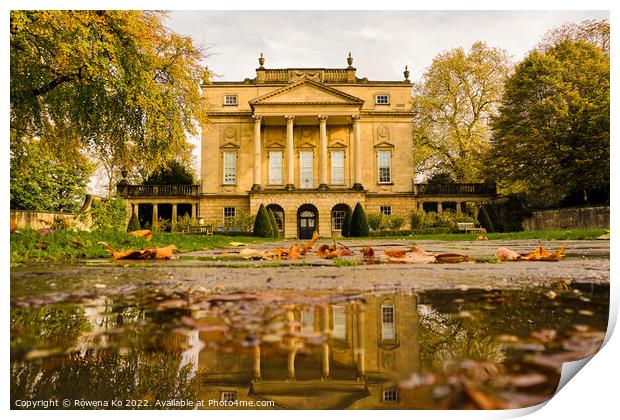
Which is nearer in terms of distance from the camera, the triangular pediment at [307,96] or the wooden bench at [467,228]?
the wooden bench at [467,228]

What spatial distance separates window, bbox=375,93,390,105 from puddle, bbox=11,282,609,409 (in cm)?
2000

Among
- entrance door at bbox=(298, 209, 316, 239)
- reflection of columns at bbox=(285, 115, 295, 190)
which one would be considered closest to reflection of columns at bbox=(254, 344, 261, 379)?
entrance door at bbox=(298, 209, 316, 239)

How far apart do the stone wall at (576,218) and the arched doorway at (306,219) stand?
14.1 m

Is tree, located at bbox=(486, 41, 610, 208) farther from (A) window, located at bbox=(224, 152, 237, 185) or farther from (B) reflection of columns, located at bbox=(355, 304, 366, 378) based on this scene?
(A) window, located at bbox=(224, 152, 237, 185)

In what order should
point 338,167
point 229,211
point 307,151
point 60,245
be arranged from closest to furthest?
point 60,245, point 229,211, point 338,167, point 307,151

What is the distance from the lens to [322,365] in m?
0.94

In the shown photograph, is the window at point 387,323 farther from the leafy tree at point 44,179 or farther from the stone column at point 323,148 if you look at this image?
the stone column at point 323,148

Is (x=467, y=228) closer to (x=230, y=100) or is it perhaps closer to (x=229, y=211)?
(x=229, y=211)

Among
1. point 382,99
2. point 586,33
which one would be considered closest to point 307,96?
point 382,99

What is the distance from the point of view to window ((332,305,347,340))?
1000 mm

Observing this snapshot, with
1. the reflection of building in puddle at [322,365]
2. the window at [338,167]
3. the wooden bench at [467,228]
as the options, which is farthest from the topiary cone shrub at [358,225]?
the reflection of building in puddle at [322,365]

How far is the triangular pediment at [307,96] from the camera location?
19266 mm

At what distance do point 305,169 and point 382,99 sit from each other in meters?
5.50
